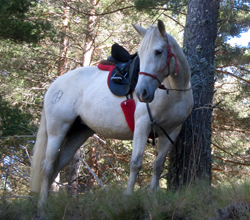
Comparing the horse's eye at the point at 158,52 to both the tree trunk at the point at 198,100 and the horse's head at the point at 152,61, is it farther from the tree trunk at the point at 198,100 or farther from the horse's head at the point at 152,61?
the tree trunk at the point at 198,100

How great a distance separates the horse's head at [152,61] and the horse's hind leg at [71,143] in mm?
1973

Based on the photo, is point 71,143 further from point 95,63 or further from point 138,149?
point 95,63

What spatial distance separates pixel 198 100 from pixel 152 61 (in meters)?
1.58

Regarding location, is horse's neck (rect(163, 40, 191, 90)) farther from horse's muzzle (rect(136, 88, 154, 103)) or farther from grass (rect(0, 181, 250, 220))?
grass (rect(0, 181, 250, 220))

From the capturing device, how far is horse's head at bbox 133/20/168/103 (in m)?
3.15

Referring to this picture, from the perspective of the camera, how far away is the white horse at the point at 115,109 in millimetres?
3381

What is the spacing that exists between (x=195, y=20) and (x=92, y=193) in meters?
3.17

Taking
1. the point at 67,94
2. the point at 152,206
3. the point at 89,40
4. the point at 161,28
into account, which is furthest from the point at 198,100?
the point at 89,40

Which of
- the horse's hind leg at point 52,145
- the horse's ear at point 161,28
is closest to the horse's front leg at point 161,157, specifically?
the horse's ear at point 161,28

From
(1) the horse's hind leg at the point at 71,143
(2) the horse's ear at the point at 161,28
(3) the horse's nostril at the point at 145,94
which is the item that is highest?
(2) the horse's ear at the point at 161,28

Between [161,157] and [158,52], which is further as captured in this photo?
[161,157]

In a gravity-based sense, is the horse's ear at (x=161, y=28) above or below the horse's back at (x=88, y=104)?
above

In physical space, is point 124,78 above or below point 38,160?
above

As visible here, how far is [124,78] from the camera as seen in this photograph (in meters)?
4.00
